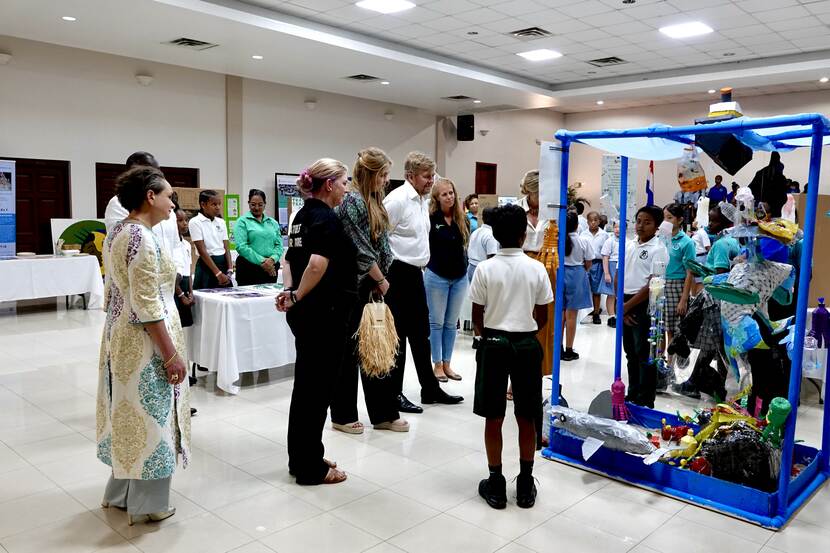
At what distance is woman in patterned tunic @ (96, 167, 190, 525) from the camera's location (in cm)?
254

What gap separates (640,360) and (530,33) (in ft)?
18.9

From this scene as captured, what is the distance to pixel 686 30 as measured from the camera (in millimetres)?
8656

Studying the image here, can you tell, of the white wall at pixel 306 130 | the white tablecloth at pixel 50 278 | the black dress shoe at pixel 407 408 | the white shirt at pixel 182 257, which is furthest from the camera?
the white wall at pixel 306 130

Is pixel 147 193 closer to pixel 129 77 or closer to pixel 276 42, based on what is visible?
pixel 276 42

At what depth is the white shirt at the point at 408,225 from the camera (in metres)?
4.15

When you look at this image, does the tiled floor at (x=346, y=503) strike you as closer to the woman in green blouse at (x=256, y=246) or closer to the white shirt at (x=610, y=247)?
the woman in green blouse at (x=256, y=246)

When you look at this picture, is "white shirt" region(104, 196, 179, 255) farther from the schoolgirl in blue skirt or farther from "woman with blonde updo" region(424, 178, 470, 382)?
the schoolgirl in blue skirt

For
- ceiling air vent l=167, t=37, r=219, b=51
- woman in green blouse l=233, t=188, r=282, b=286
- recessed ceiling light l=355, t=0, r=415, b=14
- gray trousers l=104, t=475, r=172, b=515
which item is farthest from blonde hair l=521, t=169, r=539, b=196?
ceiling air vent l=167, t=37, r=219, b=51

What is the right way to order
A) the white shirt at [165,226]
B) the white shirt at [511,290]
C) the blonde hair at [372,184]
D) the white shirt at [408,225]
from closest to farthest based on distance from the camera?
the white shirt at [511,290]
the white shirt at [165,226]
the blonde hair at [372,184]
the white shirt at [408,225]

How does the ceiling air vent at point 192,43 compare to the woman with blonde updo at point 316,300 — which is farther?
the ceiling air vent at point 192,43

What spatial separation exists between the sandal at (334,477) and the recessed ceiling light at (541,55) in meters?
8.03

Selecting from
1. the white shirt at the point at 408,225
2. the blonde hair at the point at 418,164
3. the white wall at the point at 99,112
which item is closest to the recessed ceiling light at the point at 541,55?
the white wall at the point at 99,112

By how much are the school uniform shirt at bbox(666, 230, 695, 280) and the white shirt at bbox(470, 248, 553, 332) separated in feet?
6.17

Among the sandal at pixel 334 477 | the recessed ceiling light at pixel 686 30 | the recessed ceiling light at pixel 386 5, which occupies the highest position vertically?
the recessed ceiling light at pixel 686 30
